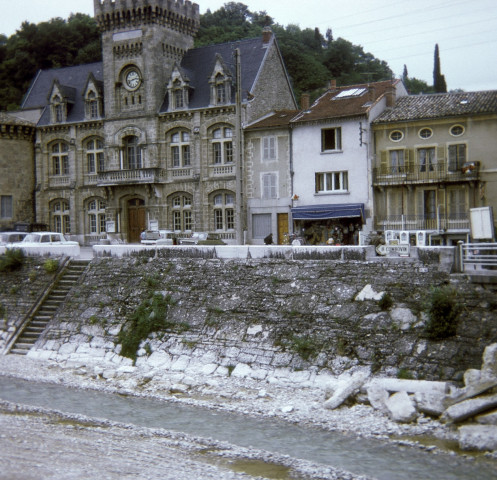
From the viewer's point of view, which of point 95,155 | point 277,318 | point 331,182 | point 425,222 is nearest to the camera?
point 277,318

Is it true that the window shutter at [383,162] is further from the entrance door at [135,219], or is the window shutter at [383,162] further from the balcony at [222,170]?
the entrance door at [135,219]

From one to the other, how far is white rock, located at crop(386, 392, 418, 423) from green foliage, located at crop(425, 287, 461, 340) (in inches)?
98.6

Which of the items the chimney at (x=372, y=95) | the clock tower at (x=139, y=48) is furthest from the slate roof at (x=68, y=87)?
the chimney at (x=372, y=95)

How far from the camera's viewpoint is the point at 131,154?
4394 centimetres

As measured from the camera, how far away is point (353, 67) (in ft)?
235

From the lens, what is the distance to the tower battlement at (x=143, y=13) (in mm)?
42094

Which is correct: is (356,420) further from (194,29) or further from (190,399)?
(194,29)

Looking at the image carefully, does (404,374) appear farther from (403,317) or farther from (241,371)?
(241,371)

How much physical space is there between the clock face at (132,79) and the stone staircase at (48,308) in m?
18.3

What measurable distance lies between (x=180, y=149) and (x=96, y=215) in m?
8.20

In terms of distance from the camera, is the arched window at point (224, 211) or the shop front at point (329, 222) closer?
the shop front at point (329, 222)

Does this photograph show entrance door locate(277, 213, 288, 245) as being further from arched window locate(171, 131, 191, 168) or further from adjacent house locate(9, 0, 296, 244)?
arched window locate(171, 131, 191, 168)

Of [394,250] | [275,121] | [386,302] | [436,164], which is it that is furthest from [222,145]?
[386,302]

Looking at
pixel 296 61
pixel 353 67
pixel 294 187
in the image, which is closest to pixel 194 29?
pixel 294 187
